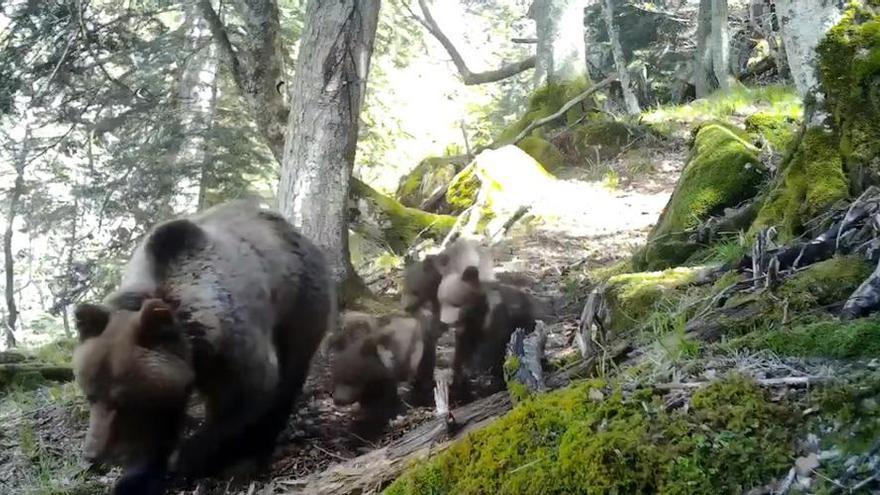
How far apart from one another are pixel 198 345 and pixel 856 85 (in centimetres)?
408

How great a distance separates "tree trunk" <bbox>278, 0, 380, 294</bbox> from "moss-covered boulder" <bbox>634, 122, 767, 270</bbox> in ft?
9.64

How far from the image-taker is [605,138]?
13906 millimetres

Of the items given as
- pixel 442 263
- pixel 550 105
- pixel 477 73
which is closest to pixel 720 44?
pixel 550 105

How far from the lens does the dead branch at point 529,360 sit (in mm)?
3775

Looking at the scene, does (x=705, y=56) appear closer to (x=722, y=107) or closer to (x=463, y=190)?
(x=722, y=107)

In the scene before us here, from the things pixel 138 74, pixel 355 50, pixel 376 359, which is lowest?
pixel 376 359

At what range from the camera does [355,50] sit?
25.2 ft

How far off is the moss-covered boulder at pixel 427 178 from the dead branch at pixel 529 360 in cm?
889

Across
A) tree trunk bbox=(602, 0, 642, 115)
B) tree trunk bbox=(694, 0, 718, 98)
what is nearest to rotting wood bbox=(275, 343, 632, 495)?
tree trunk bbox=(602, 0, 642, 115)

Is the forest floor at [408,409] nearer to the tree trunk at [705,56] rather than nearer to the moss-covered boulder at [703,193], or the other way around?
the moss-covered boulder at [703,193]

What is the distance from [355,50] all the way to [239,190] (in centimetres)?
474

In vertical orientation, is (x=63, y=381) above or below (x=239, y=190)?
below

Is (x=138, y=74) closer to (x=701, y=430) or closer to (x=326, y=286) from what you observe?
(x=326, y=286)

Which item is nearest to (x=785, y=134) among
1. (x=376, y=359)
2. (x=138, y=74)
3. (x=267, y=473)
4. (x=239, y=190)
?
(x=376, y=359)
